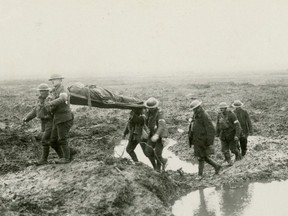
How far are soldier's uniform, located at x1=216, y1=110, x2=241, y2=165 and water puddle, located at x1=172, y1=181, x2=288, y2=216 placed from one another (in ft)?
4.93

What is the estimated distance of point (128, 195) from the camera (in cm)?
589

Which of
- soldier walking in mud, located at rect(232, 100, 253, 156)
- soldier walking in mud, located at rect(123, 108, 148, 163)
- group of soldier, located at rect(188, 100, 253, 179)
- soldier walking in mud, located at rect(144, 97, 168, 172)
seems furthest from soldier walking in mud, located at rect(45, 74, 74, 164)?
soldier walking in mud, located at rect(232, 100, 253, 156)

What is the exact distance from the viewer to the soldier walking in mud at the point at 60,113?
6703 mm

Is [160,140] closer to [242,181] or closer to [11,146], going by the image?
[242,181]

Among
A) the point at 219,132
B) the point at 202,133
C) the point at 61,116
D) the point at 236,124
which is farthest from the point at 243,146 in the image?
the point at 61,116

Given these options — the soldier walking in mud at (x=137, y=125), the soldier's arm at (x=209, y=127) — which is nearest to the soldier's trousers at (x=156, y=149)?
the soldier walking in mud at (x=137, y=125)

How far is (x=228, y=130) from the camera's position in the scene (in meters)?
8.49

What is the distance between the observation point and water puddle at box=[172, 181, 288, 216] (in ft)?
19.7

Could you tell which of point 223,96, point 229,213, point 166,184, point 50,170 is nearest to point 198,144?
point 166,184

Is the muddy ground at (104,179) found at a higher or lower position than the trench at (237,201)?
higher

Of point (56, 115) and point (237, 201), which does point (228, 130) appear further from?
point (56, 115)

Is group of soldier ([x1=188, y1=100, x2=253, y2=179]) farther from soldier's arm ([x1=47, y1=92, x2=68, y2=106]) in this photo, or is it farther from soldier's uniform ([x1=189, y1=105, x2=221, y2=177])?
soldier's arm ([x1=47, y1=92, x2=68, y2=106])

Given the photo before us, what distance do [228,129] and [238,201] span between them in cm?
234

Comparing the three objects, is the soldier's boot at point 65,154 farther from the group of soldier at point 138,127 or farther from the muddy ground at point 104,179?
the muddy ground at point 104,179
